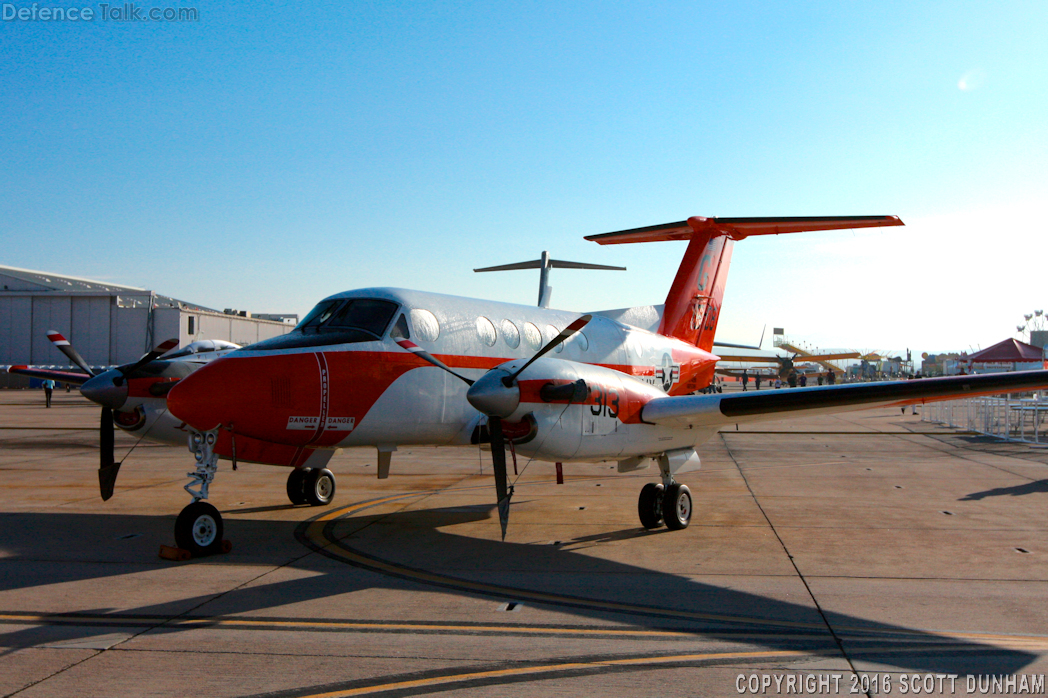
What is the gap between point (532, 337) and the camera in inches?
439

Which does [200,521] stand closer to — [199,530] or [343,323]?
[199,530]

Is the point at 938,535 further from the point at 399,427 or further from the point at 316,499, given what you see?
the point at 316,499

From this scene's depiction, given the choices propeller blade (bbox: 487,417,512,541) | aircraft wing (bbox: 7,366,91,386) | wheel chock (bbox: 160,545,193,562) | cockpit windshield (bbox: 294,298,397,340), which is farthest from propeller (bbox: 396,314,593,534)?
aircraft wing (bbox: 7,366,91,386)

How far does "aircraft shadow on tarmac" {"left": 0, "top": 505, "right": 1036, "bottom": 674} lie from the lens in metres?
5.54

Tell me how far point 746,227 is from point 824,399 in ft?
19.4

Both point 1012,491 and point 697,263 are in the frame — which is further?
point 697,263

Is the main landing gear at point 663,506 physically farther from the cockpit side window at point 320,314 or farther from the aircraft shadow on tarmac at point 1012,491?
the aircraft shadow on tarmac at point 1012,491

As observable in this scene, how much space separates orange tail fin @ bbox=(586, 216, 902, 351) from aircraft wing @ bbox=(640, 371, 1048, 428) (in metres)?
4.58

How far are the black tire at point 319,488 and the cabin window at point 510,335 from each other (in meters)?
3.87

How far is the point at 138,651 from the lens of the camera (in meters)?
5.26

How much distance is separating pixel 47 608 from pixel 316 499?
5.81m

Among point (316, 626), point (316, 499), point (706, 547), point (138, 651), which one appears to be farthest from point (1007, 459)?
point (138, 651)

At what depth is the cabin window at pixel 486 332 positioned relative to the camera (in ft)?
33.9

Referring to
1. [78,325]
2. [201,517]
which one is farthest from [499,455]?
[78,325]
